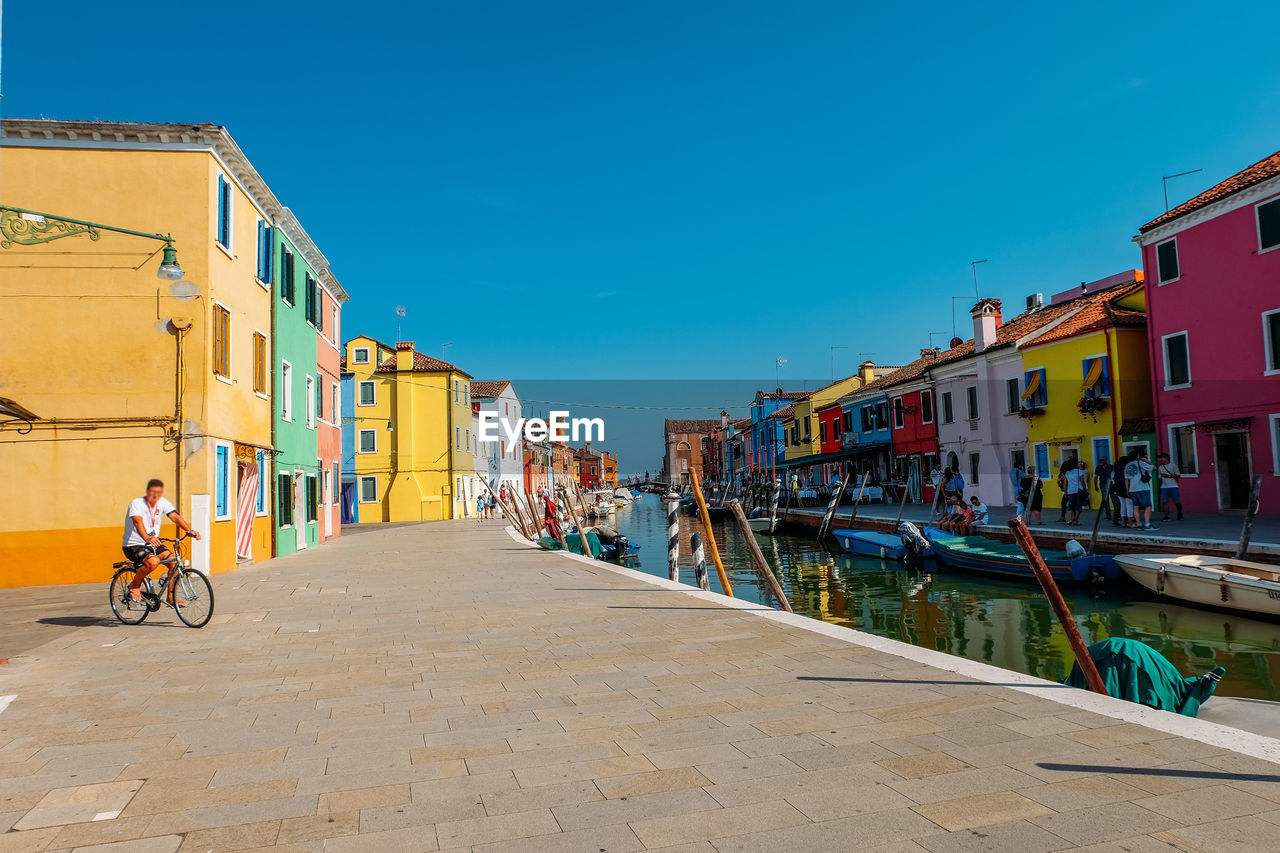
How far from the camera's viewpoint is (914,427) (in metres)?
38.0

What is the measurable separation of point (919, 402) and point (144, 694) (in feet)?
117

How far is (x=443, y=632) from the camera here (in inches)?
330

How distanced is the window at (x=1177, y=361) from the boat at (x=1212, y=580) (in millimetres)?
10263

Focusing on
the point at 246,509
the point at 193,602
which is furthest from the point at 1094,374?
the point at 193,602

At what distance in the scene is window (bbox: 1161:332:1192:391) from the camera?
2217 cm

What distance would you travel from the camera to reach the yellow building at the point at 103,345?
13719mm

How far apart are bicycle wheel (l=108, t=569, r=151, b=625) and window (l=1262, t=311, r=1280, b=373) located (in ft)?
76.0

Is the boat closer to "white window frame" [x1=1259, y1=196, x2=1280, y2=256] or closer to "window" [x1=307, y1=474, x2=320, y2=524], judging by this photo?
"white window frame" [x1=1259, y1=196, x2=1280, y2=256]

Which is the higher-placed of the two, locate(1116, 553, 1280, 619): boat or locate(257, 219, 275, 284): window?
locate(257, 219, 275, 284): window

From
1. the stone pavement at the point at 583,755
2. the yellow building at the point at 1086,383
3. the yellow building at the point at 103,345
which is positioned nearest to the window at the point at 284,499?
the yellow building at the point at 103,345

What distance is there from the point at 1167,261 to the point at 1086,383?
437 centimetres

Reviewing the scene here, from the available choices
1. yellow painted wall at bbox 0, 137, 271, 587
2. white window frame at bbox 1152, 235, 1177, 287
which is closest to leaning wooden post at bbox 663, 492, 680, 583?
yellow painted wall at bbox 0, 137, 271, 587

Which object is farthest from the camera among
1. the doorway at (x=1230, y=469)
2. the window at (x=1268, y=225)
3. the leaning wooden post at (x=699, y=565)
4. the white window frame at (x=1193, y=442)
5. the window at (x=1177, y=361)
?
the window at (x=1177, y=361)

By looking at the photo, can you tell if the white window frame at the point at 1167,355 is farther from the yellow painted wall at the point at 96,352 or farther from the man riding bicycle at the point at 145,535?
the man riding bicycle at the point at 145,535
